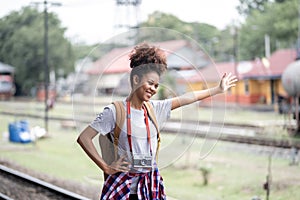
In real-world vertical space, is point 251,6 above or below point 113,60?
above

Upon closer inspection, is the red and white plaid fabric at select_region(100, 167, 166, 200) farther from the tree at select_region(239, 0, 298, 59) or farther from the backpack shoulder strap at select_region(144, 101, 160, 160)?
the tree at select_region(239, 0, 298, 59)

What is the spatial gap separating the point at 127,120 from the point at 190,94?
23.4 inches

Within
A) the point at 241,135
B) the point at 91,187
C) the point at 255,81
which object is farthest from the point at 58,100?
the point at 91,187

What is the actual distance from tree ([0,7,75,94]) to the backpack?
1529 cm

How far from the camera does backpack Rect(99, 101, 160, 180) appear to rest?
10.5 feet

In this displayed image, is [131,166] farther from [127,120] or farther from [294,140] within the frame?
[294,140]

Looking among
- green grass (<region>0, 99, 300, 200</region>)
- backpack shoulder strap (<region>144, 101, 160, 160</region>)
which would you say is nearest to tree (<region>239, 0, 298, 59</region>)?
green grass (<region>0, 99, 300, 200</region>)

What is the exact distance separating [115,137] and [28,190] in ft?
17.7

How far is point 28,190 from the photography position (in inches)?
324

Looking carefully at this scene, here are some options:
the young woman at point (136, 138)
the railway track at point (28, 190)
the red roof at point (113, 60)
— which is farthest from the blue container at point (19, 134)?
the young woman at point (136, 138)

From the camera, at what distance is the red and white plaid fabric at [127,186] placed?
3246 mm

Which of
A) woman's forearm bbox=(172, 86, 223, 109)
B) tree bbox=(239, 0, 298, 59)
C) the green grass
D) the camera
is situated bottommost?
the green grass

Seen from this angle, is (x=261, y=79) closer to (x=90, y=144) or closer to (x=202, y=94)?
(x=202, y=94)

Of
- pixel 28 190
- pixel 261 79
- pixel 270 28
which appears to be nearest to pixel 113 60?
pixel 28 190
